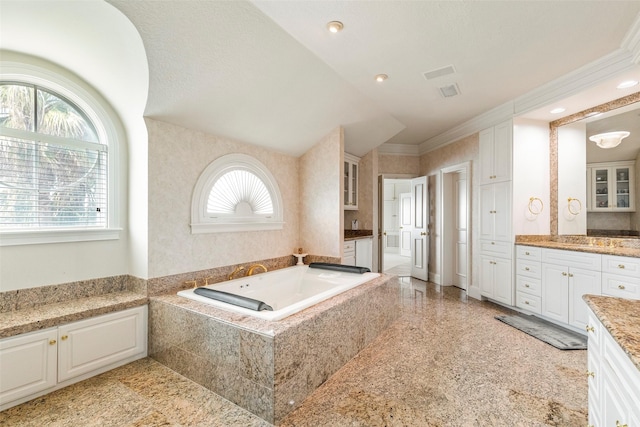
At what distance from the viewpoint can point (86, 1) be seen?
1.78 meters

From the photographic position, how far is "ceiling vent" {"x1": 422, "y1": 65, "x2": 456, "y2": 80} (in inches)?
110

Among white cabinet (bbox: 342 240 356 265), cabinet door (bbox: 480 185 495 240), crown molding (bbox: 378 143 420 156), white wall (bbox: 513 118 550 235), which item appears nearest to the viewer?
white wall (bbox: 513 118 550 235)

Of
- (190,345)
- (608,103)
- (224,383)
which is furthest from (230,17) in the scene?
(608,103)

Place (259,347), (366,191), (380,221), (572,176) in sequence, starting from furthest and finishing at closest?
(380,221) < (366,191) < (572,176) < (259,347)

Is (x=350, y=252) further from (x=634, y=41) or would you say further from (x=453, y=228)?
(x=634, y=41)

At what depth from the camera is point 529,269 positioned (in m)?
3.47

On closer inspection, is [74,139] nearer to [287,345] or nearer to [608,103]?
[287,345]

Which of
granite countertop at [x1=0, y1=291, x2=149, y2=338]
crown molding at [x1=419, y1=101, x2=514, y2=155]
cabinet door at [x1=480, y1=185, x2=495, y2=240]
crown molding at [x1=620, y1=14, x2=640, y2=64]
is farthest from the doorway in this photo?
granite countertop at [x1=0, y1=291, x2=149, y2=338]

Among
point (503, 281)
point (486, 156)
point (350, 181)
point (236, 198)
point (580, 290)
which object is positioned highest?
point (486, 156)

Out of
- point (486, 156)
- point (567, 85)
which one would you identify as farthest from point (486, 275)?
point (567, 85)

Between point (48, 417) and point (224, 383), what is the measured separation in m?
1.07

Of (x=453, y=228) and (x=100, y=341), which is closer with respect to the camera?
(x=100, y=341)

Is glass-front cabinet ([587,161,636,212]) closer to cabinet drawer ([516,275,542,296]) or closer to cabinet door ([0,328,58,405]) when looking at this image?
cabinet drawer ([516,275,542,296])

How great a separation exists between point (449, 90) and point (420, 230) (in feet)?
9.42
